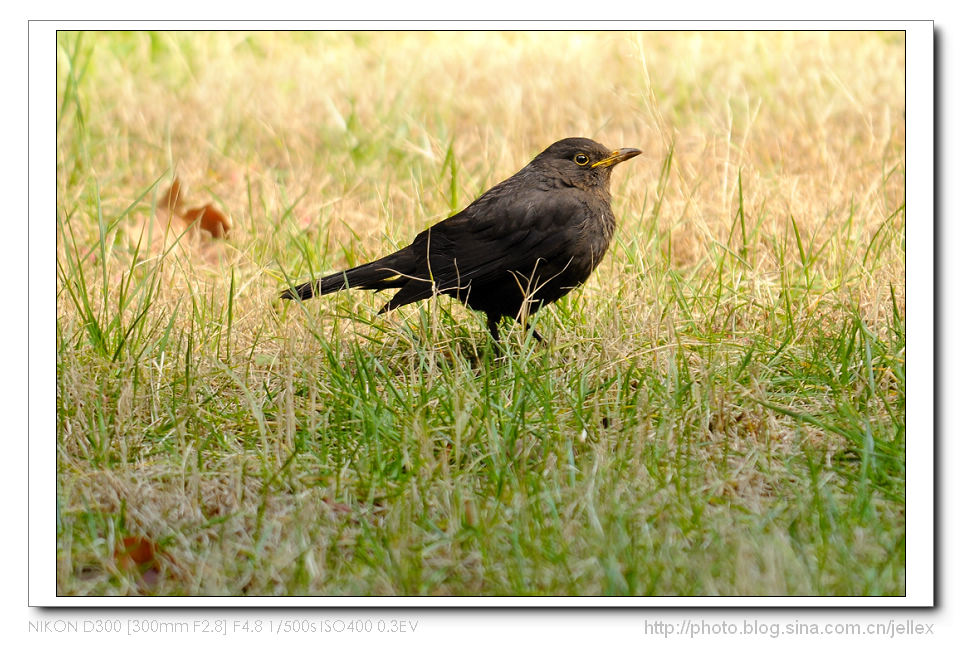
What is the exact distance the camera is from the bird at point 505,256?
459 centimetres

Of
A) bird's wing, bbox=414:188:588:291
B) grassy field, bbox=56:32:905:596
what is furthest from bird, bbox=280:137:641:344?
grassy field, bbox=56:32:905:596

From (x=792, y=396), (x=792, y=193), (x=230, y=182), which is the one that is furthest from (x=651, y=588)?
(x=230, y=182)

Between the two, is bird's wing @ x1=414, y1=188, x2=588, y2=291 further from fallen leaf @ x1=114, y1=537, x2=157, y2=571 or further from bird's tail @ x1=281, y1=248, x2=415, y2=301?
fallen leaf @ x1=114, y1=537, x2=157, y2=571

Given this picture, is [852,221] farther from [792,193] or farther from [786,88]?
[786,88]

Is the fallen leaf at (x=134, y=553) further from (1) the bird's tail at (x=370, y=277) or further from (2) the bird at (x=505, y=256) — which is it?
(1) the bird's tail at (x=370, y=277)

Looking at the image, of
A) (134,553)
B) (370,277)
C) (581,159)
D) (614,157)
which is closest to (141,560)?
(134,553)

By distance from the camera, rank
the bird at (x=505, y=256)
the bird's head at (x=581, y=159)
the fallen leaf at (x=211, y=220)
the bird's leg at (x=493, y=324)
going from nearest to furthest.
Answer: the bird at (x=505, y=256), the bird's leg at (x=493, y=324), the bird's head at (x=581, y=159), the fallen leaf at (x=211, y=220)

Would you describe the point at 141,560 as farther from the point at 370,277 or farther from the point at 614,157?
the point at 614,157

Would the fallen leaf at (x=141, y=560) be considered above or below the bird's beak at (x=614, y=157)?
below

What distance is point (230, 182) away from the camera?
6.67m

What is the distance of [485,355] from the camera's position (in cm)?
392

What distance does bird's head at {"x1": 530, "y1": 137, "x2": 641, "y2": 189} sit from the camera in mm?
4961

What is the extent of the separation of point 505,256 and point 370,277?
1.87ft

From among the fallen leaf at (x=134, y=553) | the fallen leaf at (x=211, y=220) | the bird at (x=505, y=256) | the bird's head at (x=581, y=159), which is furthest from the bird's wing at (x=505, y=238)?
the fallen leaf at (x=134, y=553)
